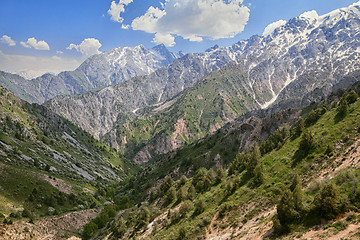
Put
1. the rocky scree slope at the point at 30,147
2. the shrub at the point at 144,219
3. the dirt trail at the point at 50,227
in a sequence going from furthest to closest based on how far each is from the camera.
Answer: the rocky scree slope at the point at 30,147, the shrub at the point at 144,219, the dirt trail at the point at 50,227

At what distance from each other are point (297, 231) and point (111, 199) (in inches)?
5058

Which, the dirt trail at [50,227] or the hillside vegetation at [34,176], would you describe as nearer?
the dirt trail at [50,227]

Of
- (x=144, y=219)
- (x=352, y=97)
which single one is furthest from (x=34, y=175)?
(x=352, y=97)

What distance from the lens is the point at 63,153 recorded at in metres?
164

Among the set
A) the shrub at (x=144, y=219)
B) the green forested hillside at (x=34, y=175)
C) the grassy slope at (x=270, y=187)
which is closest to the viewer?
the grassy slope at (x=270, y=187)

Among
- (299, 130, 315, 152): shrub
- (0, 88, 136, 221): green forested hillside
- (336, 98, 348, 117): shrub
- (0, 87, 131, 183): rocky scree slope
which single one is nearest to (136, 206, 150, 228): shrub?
(0, 88, 136, 221): green forested hillside

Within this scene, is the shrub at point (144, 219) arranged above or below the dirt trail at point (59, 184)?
below

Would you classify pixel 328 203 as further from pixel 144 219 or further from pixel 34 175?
pixel 34 175

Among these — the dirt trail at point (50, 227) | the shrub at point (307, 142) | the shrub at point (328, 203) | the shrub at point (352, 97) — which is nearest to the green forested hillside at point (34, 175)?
the dirt trail at point (50, 227)

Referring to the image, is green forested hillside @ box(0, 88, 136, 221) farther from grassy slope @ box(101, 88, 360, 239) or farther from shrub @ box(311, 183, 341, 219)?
shrub @ box(311, 183, 341, 219)

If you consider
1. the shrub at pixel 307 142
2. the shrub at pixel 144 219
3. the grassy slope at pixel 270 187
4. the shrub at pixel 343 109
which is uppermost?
the shrub at pixel 343 109

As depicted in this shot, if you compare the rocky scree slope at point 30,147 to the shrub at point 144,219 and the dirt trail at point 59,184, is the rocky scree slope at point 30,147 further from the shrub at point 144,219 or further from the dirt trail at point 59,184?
the shrub at point 144,219

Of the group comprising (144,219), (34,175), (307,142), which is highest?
(34,175)

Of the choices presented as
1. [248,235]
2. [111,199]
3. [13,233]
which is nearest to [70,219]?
[13,233]
